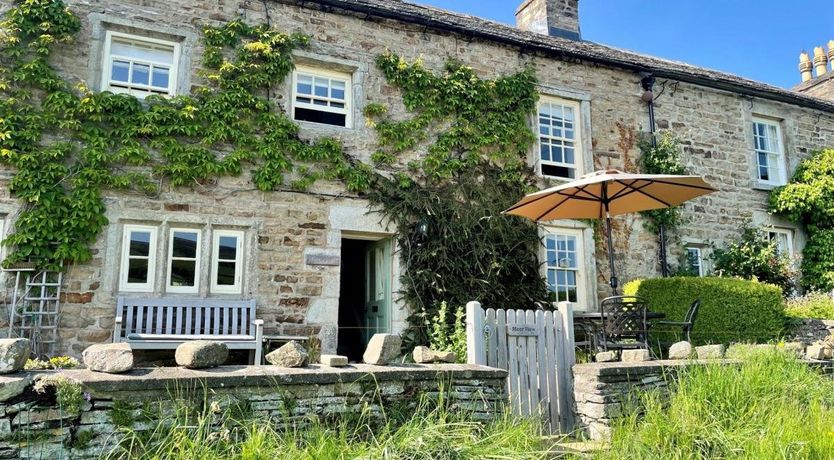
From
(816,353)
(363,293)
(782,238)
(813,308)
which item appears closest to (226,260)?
(363,293)

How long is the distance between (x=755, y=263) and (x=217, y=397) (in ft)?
36.7

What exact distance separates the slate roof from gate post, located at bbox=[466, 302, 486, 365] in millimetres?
6576

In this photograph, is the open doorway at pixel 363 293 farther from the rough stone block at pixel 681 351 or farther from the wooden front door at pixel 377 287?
the rough stone block at pixel 681 351

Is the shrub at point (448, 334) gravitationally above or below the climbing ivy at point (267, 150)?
below

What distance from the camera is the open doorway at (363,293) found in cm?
984

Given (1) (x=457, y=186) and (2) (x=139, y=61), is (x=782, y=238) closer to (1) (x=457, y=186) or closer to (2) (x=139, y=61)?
(1) (x=457, y=186)

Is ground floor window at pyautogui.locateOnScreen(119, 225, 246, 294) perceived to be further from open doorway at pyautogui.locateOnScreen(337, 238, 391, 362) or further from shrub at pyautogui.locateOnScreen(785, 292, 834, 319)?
shrub at pyautogui.locateOnScreen(785, 292, 834, 319)

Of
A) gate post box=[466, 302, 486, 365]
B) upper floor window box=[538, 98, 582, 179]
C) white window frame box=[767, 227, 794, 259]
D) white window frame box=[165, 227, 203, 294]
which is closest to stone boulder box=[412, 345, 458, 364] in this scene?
gate post box=[466, 302, 486, 365]

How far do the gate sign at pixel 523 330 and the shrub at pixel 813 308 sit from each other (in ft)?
24.4

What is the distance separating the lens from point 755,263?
11883 mm

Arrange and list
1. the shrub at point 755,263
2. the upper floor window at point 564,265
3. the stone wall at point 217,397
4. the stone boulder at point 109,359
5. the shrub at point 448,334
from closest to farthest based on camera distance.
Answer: the stone wall at point 217,397, the stone boulder at point 109,359, the shrub at point 448,334, the upper floor window at point 564,265, the shrub at point 755,263

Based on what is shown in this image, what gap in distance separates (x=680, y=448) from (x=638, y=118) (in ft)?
30.5

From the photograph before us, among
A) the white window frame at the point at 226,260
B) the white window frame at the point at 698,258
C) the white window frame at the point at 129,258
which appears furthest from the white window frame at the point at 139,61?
the white window frame at the point at 698,258

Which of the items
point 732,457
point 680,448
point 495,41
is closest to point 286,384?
point 680,448
